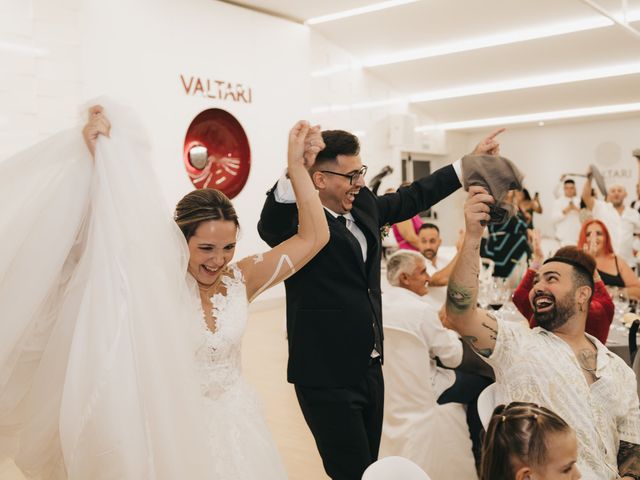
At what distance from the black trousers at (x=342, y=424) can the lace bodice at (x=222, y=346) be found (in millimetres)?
354

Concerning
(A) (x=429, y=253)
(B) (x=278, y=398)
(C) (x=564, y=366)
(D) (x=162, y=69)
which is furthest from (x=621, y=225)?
(D) (x=162, y=69)

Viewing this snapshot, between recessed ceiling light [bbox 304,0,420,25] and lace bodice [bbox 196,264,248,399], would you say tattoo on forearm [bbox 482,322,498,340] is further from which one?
recessed ceiling light [bbox 304,0,420,25]

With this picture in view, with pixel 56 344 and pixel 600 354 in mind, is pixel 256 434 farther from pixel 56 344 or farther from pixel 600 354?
pixel 600 354

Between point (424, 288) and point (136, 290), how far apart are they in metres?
2.17

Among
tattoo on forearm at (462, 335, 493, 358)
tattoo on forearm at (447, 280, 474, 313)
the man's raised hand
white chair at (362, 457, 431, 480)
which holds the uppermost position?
the man's raised hand

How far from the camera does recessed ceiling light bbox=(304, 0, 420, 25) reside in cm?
821

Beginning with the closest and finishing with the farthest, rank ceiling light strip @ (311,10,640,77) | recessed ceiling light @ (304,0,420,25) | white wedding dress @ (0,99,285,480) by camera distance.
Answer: white wedding dress @ (0,99,285,480), recessed ceiling light @ (304,0,420,25), ceiling light strip @ (311,10,640,77)

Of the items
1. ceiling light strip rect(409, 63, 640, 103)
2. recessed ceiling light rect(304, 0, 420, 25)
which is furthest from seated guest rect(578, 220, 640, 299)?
ceiling light strip rect(409, 63, 640, 103)

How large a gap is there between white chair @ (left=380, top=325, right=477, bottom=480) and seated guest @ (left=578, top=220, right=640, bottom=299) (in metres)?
1.80

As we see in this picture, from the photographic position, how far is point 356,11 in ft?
27.9

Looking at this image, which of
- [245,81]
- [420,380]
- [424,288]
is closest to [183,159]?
[245,81]

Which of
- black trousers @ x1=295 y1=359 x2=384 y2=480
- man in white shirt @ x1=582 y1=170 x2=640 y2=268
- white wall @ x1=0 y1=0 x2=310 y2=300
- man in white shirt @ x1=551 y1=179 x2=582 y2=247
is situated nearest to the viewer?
black trousers @ x1=295 y1=359 x2=384 y2=480

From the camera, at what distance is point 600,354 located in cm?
220

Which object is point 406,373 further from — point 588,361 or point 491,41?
point 491,41
